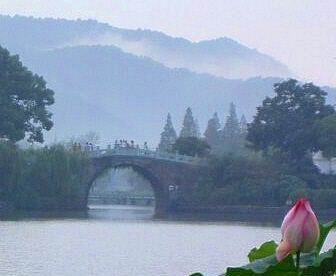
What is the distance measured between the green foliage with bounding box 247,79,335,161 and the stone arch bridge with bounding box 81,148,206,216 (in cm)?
264

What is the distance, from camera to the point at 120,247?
19.7 meters

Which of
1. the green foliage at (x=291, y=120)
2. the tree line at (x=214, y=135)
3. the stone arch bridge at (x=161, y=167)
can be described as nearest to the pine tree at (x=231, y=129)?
the tree line at (x=214, y=135)

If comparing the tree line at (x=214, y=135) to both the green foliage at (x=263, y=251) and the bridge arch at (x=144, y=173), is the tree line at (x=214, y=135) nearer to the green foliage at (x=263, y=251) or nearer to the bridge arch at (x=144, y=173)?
the bridge arch at (x=144, y=173)

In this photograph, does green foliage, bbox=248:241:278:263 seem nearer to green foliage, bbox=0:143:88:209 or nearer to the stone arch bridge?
green foliage, bbox=0:143:88:209

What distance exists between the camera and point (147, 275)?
1442 cm

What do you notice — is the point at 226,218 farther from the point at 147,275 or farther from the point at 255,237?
the point at 147,275

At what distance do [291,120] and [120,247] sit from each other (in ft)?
76.2

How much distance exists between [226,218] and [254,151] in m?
10.00

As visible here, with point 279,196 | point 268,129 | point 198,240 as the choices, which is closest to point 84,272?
point 198,240

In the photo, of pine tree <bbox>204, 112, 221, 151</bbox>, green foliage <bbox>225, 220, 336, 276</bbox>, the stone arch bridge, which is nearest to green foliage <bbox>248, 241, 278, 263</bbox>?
green foliage <bbox>225, 220, 336, 276</bbox>

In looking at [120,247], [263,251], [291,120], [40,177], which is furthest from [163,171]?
[263,251]

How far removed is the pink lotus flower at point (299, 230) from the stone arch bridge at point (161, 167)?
132 feet

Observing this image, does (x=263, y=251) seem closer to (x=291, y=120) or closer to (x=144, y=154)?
(x=291, y=120)

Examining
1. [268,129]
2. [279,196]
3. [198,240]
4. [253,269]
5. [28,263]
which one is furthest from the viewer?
[268,129]
